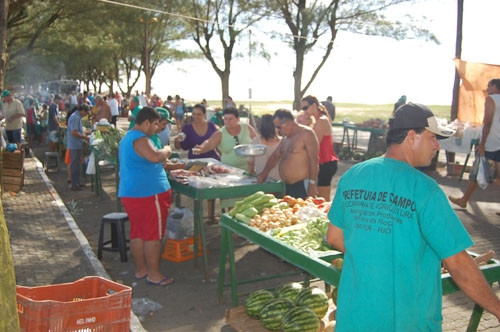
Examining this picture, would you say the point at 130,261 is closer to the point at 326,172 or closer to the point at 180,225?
the point at 180,225

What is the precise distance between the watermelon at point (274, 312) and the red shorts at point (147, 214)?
7.62 feet

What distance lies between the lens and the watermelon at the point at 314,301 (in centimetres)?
423

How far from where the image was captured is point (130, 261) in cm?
732

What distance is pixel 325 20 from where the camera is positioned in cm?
2438

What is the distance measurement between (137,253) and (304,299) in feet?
9.38

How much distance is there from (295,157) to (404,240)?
4.38m

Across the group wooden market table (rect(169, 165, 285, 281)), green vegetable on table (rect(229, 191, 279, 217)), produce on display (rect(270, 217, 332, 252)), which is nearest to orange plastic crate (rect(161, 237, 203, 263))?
wooden market table (rect(169, 165, 285, 281))

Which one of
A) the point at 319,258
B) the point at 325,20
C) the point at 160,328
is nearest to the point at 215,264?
the point at 160,328

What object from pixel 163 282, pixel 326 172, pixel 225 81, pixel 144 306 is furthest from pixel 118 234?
pixel 225 81

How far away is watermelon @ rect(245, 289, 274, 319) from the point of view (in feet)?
14.5

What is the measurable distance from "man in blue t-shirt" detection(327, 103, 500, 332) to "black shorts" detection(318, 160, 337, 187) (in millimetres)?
5335

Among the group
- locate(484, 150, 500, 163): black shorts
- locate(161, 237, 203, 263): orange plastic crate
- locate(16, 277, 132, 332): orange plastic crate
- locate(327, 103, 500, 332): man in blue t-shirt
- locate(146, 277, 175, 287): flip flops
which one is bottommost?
locate(146, 277, 175, 287): flip flops

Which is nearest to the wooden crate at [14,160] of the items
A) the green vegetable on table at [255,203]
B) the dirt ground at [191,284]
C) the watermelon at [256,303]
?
the dirt ground at [191,284]

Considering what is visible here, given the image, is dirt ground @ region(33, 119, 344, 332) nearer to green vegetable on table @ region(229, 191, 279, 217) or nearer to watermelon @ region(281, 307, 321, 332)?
green vegetable on table @ region(229, 191, 279, 217)
